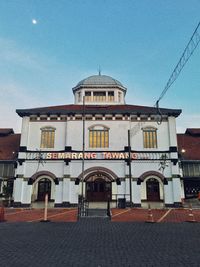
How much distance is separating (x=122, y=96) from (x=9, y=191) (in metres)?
18.0

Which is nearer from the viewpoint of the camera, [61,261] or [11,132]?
[61,261]

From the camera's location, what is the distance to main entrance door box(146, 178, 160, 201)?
2253cm

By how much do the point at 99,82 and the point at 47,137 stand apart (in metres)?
11.2

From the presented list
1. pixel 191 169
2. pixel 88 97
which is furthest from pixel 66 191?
pixel 191 169

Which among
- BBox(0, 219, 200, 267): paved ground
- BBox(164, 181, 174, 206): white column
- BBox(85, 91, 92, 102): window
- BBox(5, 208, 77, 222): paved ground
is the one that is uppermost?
BBox(85, 91, 92, 102): window

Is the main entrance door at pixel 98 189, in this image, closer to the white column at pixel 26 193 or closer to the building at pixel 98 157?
the building at pixel 98 157

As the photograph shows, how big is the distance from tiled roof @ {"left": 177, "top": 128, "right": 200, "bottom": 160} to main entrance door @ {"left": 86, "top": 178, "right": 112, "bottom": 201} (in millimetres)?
9032

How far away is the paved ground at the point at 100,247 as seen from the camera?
6031 millimetres

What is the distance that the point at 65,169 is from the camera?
2239cm

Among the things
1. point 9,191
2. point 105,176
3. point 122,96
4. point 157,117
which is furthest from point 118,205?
point 122,96

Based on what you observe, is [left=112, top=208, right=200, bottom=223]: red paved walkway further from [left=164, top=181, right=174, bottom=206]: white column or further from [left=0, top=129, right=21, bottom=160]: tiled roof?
[left=0, top=129, right=21, bottom=160]: tiled roof

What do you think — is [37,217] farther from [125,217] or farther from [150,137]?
[150,137]

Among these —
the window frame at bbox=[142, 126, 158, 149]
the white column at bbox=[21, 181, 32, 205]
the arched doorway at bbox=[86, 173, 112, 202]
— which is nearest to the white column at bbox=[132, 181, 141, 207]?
the arched doorway at bbox=[86, 173, 112, 202]

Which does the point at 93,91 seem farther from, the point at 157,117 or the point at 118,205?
the point at 118,205
